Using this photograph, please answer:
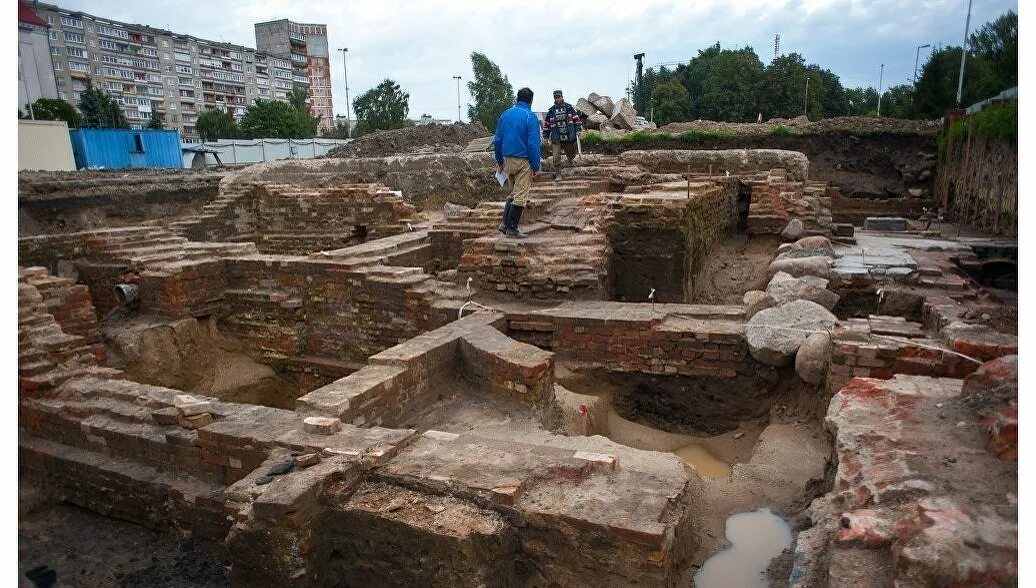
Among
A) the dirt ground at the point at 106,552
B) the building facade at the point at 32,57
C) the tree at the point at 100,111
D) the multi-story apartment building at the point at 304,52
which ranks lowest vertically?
the dirt ground at the point at 106,552

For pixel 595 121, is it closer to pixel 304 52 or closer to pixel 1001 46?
pixel 1001 46

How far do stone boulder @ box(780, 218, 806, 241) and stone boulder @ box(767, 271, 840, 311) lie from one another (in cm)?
259

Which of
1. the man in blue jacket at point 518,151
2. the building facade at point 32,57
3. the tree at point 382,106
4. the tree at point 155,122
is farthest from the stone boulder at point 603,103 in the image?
the tree at point 382,106

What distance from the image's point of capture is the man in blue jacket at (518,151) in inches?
266

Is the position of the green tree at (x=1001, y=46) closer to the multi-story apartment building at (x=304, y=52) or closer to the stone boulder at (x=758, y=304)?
the stone boulder at (x=758, y=304)

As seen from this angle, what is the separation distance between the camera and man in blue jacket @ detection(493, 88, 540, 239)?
22.2 feet

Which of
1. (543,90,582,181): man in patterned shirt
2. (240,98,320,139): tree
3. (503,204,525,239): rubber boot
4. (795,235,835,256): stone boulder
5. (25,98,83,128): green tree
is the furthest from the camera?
(240,98,320,139): tree

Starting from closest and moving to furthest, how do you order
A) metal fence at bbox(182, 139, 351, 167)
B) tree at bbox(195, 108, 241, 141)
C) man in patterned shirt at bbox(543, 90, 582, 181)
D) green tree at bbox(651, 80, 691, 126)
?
man in patterned shirt at bbox(543, 90, 582, 181), metal fence at bbox(182, 139, 351, 167), green tree at bbox(651, 80, 691, 126), tree at bbox(195, 108, 241, 141)

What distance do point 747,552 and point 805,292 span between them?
120 inches

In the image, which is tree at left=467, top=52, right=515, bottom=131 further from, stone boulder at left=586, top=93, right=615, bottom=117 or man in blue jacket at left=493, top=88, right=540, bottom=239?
man in blue jacket at left=493, top=88, right=540, bottom=239

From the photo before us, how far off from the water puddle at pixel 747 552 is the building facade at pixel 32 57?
4.04m

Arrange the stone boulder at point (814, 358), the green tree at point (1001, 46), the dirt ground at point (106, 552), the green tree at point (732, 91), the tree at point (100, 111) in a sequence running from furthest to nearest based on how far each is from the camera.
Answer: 1. the green tree at point (732, 91)
2. the tree at point (100, 111)
3. the stone boulder at point (814, 358)
4. the dirt ground at point (106, 552)
5. the green tree at point (1001, 46)

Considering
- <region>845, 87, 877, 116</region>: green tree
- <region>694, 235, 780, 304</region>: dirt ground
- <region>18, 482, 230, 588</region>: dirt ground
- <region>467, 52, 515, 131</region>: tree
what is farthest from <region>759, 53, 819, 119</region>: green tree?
<region>18, 482, 230, 588</region>: dirt ground

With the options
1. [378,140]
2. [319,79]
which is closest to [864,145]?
[378,140]
